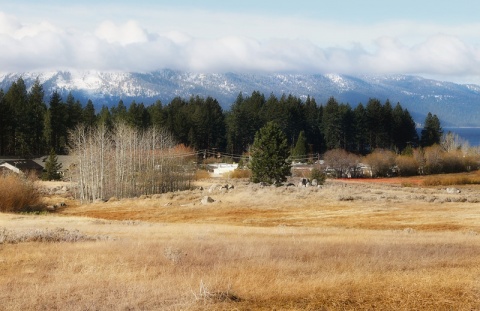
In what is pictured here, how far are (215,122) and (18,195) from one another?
272 ft

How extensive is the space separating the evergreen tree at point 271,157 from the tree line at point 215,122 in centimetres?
4396

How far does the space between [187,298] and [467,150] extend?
5109 inches

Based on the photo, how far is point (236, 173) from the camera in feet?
336

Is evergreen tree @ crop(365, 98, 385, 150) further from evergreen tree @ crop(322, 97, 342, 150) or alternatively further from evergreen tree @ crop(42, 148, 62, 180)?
evergreen tree @ crop(42, 148, 62, 180)

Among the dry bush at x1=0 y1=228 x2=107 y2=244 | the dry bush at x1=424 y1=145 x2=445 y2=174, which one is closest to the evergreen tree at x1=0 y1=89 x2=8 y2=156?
the dry bush at x1=424 y1=145 x2=445 y2=174

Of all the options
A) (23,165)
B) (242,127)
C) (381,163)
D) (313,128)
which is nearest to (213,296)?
(23,165)

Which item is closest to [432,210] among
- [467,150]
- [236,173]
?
[236,173]

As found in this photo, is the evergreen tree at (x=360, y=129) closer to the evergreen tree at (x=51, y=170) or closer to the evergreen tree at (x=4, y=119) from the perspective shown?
the evergreen tree at (x=51, y=170)

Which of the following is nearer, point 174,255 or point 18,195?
point 174,255

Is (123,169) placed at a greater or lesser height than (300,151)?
lesser

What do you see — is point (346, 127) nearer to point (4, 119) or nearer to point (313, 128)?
point (313, 128)

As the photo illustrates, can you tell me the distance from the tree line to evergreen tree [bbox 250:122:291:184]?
144 feet

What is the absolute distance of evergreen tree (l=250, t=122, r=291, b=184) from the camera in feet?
251

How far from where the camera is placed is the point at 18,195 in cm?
5612
